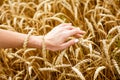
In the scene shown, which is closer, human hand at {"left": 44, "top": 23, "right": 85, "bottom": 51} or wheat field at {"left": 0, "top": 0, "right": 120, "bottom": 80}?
human hand at {"left": 44, "top": 23, "right": 85, "bottom": 51}

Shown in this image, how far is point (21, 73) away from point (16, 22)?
44 cm

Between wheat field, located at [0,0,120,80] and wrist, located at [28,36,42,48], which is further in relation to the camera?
wheat field, located at [0,0,120,80]

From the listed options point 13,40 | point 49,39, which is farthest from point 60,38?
point 13,40

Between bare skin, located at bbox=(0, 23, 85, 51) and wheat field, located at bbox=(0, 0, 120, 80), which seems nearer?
bare skin, located at bbox=(0, 23, 85, 51)

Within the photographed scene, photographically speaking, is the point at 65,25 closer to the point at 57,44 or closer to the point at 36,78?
the point at 57,44

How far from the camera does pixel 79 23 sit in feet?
6.15

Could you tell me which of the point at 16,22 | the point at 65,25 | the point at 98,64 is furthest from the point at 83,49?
the point at 16,22

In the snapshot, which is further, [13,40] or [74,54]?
[74,54]

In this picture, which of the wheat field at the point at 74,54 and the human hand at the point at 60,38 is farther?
the wheat field at the point at 74,54

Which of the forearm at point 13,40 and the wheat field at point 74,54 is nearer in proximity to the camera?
the forearm at point 13,40

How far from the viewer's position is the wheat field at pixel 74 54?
1470mm

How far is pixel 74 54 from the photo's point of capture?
64.1 inches

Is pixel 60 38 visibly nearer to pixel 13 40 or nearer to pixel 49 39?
pixel 49 39

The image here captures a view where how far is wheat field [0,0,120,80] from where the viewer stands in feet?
4.82
